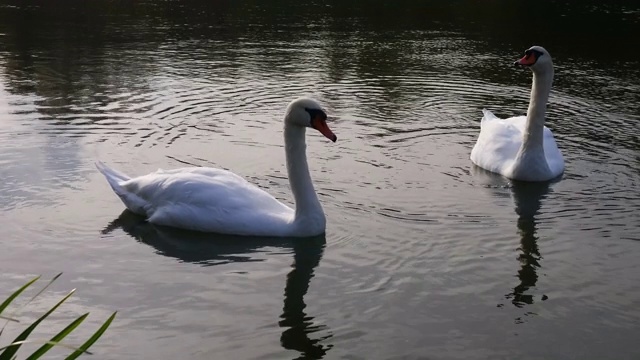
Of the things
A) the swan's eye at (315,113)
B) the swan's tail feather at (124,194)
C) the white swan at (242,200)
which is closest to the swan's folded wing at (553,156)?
the white swan at (242,200)

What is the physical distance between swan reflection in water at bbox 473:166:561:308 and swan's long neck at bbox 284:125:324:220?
186 centimetres

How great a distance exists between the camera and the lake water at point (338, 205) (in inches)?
287

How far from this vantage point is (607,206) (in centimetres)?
1038

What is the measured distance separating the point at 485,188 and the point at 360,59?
30.5 feet

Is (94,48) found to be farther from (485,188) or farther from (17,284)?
(17,284)

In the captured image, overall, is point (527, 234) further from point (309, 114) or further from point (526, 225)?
point (309, 114)

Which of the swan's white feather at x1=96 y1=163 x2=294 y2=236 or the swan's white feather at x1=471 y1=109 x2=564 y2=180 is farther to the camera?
the swan's white feather at x1=471 y1=109 x2=564 y2=180

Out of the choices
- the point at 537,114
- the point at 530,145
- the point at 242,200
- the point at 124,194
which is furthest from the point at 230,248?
the point at 537,114

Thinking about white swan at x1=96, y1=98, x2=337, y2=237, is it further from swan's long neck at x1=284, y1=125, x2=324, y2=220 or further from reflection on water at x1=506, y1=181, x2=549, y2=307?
reflection on water at x1=506, y1=181, x2=549, y2=307

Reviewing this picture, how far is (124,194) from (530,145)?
4.53 metres

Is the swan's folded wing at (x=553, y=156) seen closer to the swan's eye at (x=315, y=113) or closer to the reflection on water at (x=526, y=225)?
the reflection on water at (x=526, y=225)

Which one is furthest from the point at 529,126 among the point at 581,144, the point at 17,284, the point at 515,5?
the point at 515,5

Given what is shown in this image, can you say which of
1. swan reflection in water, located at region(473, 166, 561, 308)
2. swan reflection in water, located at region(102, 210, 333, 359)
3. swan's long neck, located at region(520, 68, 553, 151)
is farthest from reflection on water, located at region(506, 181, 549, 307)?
swan reflection in water, located at region(102, 210, 333, 359)

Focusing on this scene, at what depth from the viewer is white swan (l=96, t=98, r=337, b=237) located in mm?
9195
